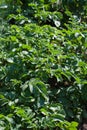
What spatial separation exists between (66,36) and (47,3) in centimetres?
81

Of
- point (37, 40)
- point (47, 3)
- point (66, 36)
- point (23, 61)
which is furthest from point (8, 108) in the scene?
point (47, 3)

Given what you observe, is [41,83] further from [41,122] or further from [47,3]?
[47,3]

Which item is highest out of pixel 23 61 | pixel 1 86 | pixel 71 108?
pixel 23 61

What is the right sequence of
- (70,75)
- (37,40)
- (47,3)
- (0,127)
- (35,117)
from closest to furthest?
1. (0,127)
2. (35,117)
3. (70,75)
4. (37,40)
5. (47,3)

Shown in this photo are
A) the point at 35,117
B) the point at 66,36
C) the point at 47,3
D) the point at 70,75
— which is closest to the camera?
the point at 35,117

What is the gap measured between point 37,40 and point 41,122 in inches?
34.6

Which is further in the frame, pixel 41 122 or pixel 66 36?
pixel 66 36

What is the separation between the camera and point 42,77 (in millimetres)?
2816

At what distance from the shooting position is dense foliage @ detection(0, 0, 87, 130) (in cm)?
255

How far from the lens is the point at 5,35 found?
10.9 feet

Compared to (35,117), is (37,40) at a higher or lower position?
higher

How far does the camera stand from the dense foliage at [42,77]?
2.55 m

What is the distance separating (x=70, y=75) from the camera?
287 cm

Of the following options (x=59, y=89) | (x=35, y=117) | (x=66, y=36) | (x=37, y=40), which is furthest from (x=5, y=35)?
(x=35, y=117)
